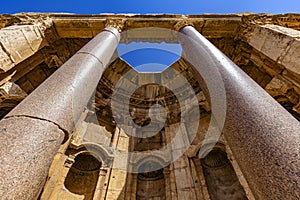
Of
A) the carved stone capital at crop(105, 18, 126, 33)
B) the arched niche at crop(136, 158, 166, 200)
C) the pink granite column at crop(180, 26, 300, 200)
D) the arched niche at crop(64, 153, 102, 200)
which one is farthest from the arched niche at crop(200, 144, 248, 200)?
the carved stone capital at crop(105, 18, 126, 33)

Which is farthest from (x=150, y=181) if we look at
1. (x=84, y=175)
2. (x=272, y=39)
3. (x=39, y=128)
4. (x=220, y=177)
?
(x=272, y=39)

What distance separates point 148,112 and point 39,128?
8496 millimetres

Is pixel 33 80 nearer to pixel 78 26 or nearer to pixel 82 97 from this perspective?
pixel 78 26

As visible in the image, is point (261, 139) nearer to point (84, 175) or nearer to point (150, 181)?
point (150, 181)

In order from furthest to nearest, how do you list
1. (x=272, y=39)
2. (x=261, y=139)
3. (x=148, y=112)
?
(x=148, y=112), (x=272, y=39), (x=261, y=139)

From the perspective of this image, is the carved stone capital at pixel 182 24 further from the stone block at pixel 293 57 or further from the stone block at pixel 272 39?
the stone block at pixel 293 57

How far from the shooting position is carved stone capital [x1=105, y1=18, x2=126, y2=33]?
773 cm

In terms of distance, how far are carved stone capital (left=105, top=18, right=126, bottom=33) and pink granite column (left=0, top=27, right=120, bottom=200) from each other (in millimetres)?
3705

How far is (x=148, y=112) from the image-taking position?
11.0m

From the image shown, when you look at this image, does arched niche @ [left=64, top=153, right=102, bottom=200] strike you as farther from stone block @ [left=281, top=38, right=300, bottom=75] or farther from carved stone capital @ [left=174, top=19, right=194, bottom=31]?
stone block @ [left=281, top=38, right=300, bottom=75]

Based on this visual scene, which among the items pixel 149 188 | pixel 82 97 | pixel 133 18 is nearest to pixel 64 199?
pixel 149 188

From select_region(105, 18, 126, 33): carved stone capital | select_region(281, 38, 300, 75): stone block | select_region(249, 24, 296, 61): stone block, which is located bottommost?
select_region(281, 38, 300, 75): stone block

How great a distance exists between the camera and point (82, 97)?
3973 mm

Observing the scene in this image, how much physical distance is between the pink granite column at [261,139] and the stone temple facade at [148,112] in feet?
0.04
